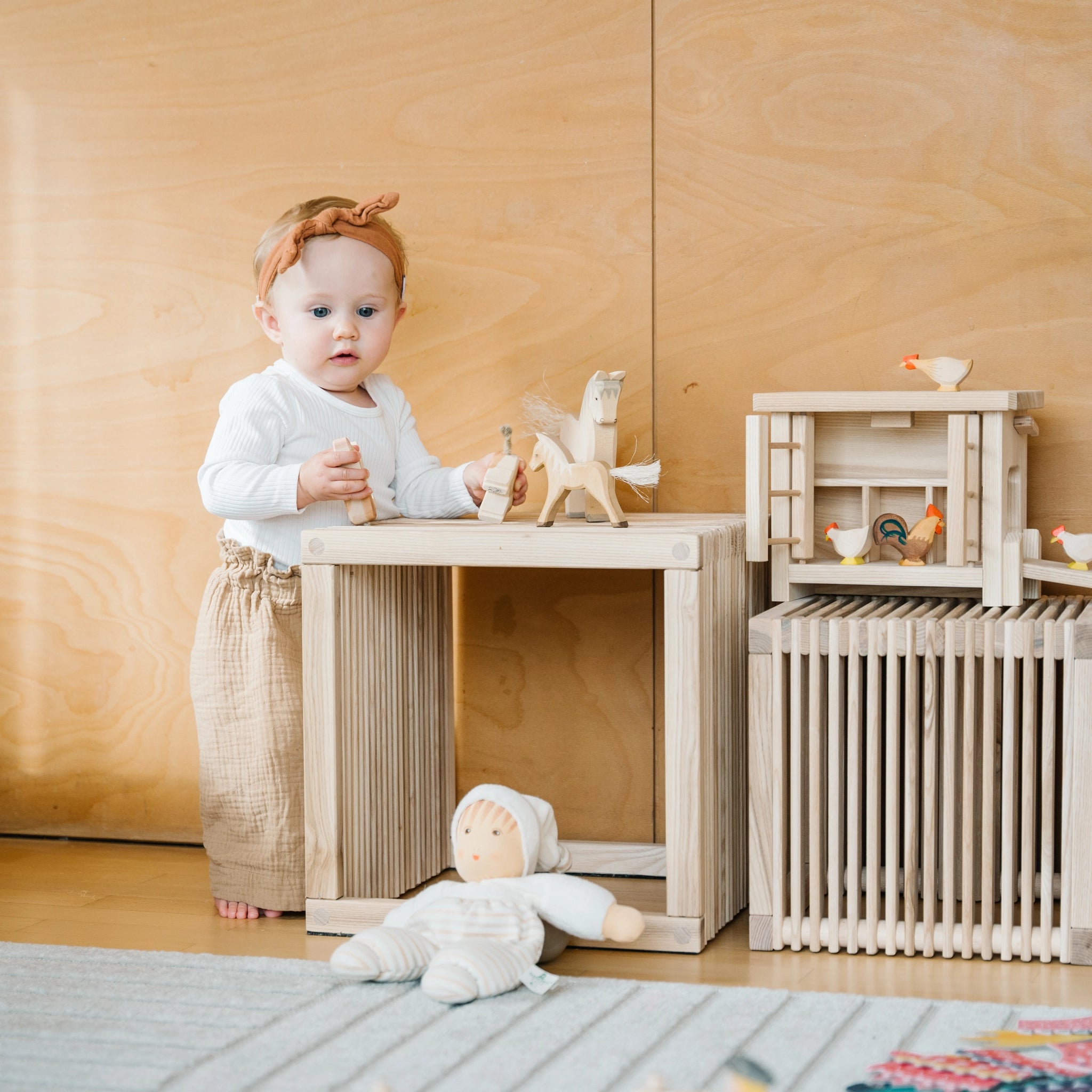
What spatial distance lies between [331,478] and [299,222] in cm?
30

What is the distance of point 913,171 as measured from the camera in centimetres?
160

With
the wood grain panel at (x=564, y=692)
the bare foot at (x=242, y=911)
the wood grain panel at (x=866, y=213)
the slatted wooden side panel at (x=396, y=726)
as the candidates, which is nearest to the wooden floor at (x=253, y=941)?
the bare foot at (x=242, y=911)

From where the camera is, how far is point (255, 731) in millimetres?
1509

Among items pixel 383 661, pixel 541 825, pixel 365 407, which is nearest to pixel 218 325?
pixel 365 407

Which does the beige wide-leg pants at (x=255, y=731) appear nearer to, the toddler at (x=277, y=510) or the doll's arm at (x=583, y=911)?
the toddler at (x=277, y=510)

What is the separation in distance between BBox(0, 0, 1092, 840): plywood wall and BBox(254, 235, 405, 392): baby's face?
0.59 ft

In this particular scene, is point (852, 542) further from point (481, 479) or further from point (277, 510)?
point (277, 510)

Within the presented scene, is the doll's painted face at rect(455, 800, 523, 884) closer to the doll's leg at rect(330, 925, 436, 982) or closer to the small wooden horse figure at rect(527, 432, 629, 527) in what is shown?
the doll's leg at rect(330, 925, 436, 982)

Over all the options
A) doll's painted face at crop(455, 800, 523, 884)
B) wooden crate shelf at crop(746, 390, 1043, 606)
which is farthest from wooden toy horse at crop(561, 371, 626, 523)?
doll's painted face at crop(455, 800, 523, 884)

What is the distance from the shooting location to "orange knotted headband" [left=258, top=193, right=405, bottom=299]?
1.51 metres

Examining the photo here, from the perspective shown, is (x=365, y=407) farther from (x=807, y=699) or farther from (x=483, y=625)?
(x=807, y=699)

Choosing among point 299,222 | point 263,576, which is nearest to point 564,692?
point 263,576

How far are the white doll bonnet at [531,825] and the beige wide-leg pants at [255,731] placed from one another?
25cm

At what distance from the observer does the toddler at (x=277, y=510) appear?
1495 millimetres
